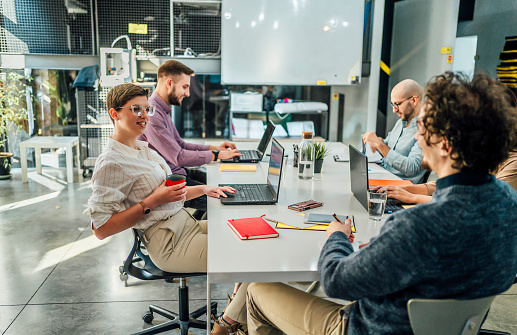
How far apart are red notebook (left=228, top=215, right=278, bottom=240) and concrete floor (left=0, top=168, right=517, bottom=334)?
979mm

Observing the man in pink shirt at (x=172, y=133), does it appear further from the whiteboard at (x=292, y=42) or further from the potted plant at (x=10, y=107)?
the potted plant at (x=10, y=107)

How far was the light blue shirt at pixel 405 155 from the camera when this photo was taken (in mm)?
2842

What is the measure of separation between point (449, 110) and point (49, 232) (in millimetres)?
3663

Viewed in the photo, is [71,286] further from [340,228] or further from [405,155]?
[405,155]

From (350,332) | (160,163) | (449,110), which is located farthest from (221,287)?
(449,110)

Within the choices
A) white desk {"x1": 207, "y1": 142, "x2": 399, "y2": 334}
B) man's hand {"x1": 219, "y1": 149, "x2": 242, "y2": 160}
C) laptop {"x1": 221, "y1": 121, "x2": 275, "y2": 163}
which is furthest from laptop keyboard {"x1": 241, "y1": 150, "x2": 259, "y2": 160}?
white desk {"x1": 207, "y1": 142, "x2": 399, "y2": 334}

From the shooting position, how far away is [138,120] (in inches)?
81.2

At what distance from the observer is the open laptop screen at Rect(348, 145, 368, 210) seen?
6.88 ft

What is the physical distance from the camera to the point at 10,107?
5.51 meters

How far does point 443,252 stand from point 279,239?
0.75 metres

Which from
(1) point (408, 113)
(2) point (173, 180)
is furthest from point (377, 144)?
(2) point (173, 180)

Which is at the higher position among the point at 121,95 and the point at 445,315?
the point at 121,95

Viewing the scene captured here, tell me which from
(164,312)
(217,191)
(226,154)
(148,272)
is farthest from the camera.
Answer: (226,154)

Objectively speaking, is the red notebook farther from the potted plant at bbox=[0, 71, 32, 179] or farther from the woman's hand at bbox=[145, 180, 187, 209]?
the potted plant at bbox=[0, 71, 32, 179]
